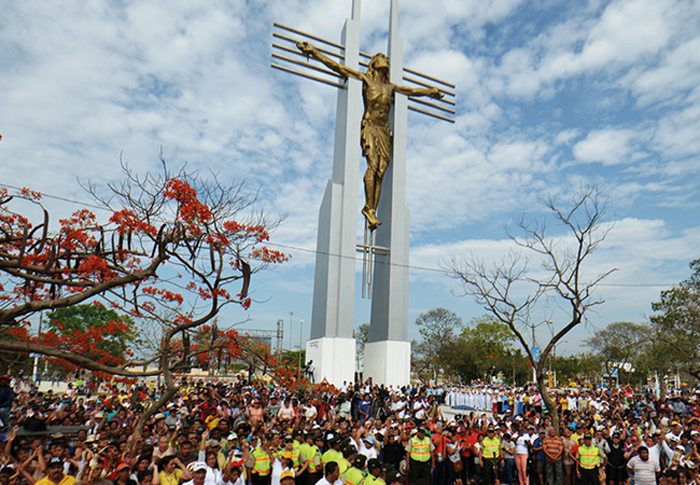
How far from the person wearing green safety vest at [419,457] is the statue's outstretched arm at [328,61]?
887 inches

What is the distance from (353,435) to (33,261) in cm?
672

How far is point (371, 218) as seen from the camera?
94.6 feet

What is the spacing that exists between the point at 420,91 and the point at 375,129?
415 centimetres

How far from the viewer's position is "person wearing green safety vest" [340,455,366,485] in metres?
7.36

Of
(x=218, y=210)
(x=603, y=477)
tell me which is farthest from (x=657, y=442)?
(x=218, y=210)

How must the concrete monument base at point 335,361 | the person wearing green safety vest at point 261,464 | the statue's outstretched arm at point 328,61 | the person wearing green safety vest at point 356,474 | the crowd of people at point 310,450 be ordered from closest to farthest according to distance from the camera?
1. the crowd of people at point 310,450
2. the person wearing green safety vest at point 356,474
3. the person wearing green safety vest at point 261,464
4. the concrete monument base at point 335,361
5. the statue's outstretched arm at point 328,61

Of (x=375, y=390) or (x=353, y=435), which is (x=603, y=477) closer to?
(x=353, y=435)

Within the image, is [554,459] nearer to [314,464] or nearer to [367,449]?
[367,449]

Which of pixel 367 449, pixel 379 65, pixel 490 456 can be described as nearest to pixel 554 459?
pixel 490 456

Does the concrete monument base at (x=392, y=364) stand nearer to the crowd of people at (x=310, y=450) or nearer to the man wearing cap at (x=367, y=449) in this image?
the crowd of people at (x=310, y=450)

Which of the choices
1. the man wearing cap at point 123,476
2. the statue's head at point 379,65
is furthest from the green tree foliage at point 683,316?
the man wearing cap at point 123,476

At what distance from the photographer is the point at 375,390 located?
20891mm

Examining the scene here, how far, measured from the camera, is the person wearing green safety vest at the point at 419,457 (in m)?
9.78

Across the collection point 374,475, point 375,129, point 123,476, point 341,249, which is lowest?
point 374,475
